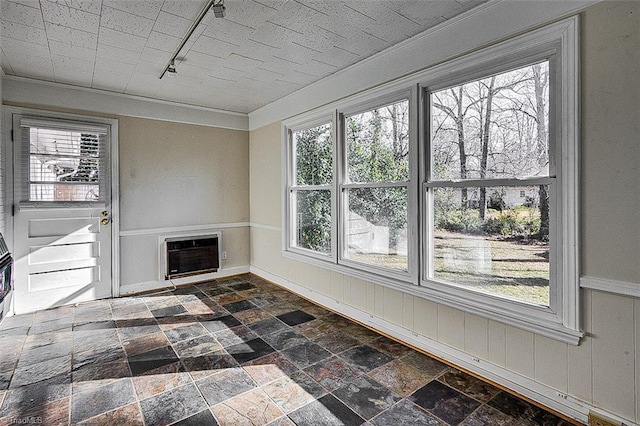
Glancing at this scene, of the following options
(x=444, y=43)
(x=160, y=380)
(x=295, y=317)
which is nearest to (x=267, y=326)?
(x=295, y=317)

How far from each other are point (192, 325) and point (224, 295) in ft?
3.10

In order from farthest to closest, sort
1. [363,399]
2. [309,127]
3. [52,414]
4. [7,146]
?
[309,127]
[7,146]
[363,399]
[52,414]

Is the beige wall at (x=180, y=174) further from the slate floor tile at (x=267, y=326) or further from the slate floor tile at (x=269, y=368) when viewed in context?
the slate floor tile at (x=269, y=368)

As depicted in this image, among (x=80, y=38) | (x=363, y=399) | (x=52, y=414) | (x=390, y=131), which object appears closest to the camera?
(x=52, y=414)

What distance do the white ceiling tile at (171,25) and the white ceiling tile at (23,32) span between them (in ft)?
3.05

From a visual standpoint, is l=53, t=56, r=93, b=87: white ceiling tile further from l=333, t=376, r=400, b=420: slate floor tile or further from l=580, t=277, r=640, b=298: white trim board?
l=580, t=277, r=640, b=298: white trim board

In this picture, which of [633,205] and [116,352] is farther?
[116,352]

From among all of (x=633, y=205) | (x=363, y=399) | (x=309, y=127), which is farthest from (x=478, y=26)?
(x=363, y=399)

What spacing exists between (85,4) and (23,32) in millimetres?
844

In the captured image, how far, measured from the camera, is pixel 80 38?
2740mm

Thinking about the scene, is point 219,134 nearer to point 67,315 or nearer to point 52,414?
point 67,315

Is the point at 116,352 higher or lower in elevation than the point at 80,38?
lower

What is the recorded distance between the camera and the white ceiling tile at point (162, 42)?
8.90ft

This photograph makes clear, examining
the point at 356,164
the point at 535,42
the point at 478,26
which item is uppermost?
the point at 478,26
